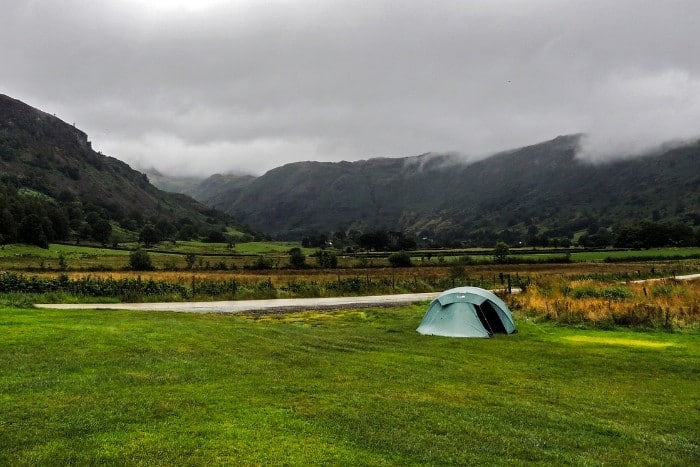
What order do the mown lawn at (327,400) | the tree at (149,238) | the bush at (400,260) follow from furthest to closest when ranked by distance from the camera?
1. the tree at (149,238)
2. the bush at (400,260)
3. the mown lawn at (327,400)

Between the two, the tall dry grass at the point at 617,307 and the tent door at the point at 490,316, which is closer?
the tent door at the point at 490,316

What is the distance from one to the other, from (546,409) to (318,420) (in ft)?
18.4

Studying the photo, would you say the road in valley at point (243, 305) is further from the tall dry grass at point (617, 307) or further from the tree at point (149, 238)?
the tree at point (149, 238)

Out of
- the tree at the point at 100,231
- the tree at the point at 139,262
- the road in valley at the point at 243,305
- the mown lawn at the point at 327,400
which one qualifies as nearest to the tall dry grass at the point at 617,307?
the mown lawn at the point at 327,400

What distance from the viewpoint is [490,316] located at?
1093 inches

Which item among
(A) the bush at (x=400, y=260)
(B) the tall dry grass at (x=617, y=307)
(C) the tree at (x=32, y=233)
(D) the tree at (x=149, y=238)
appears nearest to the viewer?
(B) the tall dry grass at (x=617, y=307)

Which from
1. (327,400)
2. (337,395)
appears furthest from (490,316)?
(327,400)

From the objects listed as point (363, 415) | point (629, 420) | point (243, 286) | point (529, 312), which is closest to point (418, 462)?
point (363, 415)

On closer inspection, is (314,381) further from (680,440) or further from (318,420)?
(680,440)

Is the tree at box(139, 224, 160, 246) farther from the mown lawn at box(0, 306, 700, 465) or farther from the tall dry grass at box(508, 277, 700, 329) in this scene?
the mown lawn at box(0, 306, 700, 465)

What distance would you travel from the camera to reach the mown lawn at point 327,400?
8.99m

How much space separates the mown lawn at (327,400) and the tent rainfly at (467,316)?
375 cm

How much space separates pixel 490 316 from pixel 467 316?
197 centimetres

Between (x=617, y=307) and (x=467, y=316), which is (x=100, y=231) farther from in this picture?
(x=617, y=307)
